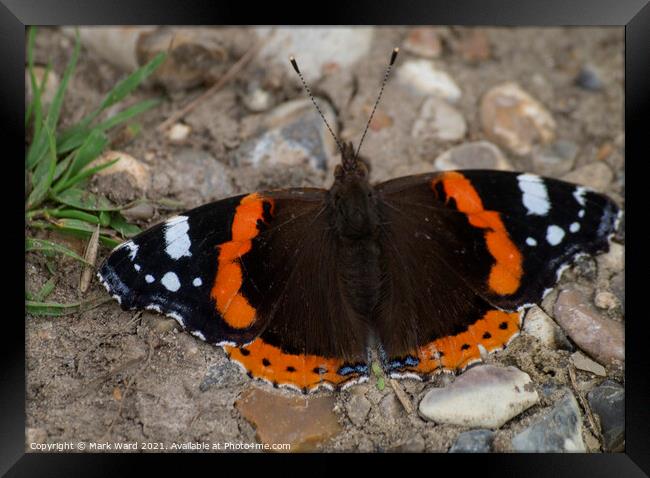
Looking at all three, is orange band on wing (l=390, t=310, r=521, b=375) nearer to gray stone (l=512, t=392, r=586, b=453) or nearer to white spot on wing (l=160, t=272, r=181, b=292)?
gray stone (l=512, t=392, r=586, b=453)

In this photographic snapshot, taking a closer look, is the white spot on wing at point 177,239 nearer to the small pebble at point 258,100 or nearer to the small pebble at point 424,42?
the small pebble at point 258,100

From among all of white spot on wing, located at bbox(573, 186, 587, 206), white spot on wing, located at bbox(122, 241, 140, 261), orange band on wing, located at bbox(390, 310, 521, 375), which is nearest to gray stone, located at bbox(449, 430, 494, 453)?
orange band on wing, located at bbox(390, 310, 521, 375)

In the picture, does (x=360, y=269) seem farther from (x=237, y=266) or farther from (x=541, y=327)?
(x=541, y=327)

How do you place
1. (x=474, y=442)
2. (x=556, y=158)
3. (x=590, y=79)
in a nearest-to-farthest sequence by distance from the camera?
(x=474, y=442)
(x=556, y=158)
(x=590, y=79)

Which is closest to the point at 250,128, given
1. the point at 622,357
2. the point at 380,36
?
the point at 380,36

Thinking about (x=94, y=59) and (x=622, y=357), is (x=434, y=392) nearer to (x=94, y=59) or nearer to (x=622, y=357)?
(x=622, y=357)

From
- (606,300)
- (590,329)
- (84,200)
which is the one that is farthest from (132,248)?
(606,300)
